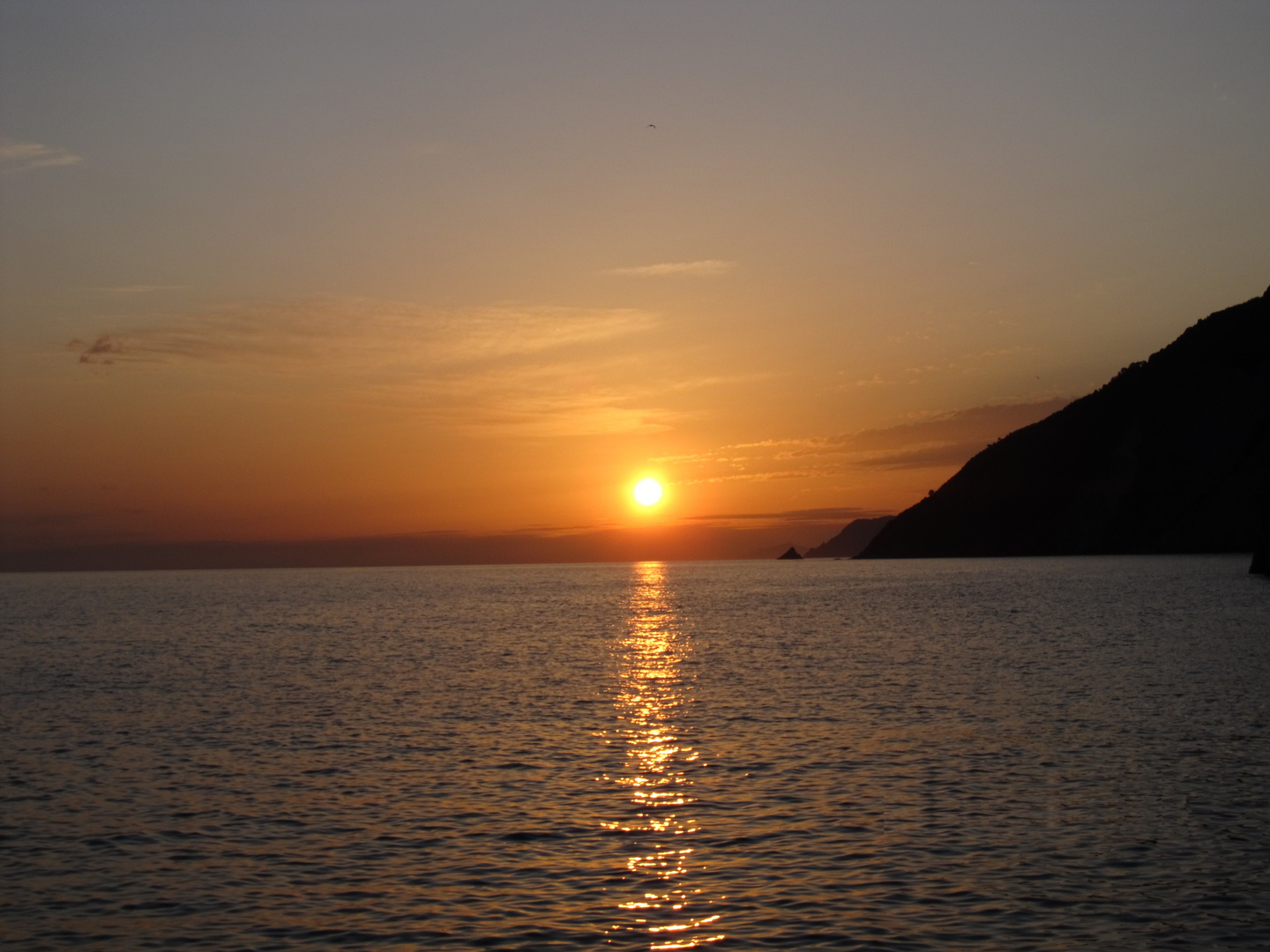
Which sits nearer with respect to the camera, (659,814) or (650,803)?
(659,814)

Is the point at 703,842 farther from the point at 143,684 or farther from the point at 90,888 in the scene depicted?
the point at 143,684

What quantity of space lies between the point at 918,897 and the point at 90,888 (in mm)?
14481

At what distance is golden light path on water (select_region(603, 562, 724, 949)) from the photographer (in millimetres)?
17016

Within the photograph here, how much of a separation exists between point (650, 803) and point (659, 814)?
1050mm

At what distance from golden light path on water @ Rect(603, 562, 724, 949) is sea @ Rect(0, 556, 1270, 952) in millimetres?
115

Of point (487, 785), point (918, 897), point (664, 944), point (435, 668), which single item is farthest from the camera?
point (435, 668)

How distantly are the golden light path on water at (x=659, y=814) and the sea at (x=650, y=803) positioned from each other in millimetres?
115

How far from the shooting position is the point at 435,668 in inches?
2283

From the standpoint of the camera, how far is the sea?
56.6 ft

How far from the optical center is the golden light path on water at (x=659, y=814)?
17.0m

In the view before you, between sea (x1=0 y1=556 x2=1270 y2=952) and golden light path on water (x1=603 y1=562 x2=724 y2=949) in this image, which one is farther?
sea (x1=0 y1=556 x2=1270 y2=952)

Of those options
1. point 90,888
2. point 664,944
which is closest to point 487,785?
point 90,888

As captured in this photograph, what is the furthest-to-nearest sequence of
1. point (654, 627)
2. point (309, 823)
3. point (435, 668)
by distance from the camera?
point (654, 627)
point (435, 668)
point (309, 823)

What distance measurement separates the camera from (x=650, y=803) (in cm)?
2517
